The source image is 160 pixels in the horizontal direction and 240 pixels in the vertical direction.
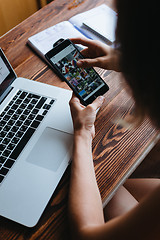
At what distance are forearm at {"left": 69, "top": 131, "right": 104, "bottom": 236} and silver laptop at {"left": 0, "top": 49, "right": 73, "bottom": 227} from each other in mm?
41

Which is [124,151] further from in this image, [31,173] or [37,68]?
[37,68]

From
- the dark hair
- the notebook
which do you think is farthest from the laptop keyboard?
the dark hair

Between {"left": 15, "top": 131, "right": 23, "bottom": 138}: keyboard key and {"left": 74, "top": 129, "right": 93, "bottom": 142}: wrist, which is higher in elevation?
{"left": 15, "top": 131, "right": 23, "bottom": 138}: keyboard key

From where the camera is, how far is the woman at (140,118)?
15.3 inches

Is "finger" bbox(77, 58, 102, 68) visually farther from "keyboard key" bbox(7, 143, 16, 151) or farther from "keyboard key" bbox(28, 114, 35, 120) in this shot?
"keyboard key" bbox(7, 143, 16, 151)

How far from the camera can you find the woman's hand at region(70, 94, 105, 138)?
721mm

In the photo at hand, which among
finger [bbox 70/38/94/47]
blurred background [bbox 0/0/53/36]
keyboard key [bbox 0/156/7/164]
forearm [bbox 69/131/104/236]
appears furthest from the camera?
blurred background [bbox 0/0/53/36]

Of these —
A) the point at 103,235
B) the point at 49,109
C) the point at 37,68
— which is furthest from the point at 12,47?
the point at 103,235

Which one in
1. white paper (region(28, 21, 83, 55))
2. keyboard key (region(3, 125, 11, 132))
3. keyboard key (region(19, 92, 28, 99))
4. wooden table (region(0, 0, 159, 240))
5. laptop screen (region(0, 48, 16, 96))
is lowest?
wooden table (region(0, 0, 159, 240))

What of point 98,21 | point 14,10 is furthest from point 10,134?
point 14,10

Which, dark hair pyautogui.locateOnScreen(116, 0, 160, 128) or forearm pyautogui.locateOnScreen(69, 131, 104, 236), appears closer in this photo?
dark hair pyautogui.locateOnScreen(116, 0, 160, 128)

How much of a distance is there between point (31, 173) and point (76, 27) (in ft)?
2.22

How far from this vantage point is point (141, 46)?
39 cm

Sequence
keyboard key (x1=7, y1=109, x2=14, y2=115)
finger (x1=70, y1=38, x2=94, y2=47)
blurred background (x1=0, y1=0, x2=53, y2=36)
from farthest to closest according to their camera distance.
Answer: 1. blurred background (x1=0, y1=0, x2=53, y2=36)
2. finger (x1=70, y1=38, x2=94, y2=47)
3. keyboard key (x1=7, y1=109, x2=14, y2=115)
